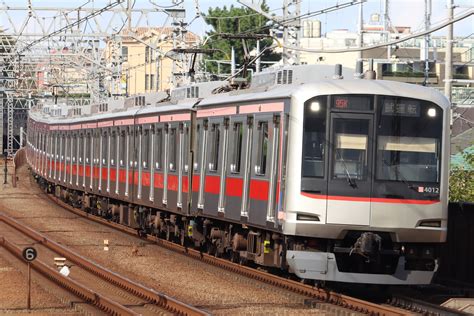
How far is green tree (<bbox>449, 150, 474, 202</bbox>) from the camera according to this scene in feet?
67.4

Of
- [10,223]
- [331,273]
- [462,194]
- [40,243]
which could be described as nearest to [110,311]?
[331,273]

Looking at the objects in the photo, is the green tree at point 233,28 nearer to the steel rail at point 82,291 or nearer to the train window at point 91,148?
the train window at point 91,148

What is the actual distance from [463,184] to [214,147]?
523 cm

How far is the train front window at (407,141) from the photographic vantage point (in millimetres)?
14633

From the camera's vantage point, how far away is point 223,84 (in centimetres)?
2225

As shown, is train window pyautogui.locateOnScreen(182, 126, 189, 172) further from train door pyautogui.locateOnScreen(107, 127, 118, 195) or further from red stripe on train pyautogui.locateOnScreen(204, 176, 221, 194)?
train door pyautogui.locateOnScreen(107, 127, 118, 195)

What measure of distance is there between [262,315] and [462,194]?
814cm

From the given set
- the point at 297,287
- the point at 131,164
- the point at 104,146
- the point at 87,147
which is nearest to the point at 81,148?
the point at 87,147

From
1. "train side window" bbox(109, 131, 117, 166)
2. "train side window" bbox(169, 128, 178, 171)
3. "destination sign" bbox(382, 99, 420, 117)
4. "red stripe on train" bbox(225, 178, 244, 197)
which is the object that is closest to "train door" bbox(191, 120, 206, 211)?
"train side window" bbox(169, 128, 178, 171)

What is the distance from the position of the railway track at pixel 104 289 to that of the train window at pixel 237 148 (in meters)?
2.43

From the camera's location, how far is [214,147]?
19.0 m

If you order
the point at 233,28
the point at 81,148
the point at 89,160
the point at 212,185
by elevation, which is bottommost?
the point at 212,185

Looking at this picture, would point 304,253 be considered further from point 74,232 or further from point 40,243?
point 74,232

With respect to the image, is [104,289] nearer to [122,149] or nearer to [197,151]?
[197,151]
